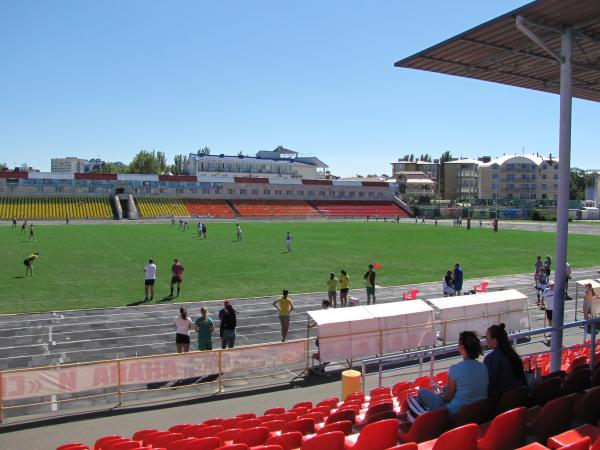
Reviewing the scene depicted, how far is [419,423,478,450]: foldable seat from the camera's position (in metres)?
4.21

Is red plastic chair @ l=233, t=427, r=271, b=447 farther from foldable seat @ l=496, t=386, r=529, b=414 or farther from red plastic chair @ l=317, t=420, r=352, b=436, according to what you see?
foldable seat @ l=496, t=386, r=529, b=414

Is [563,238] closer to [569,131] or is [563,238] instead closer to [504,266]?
[569,131]

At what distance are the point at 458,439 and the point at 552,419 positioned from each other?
138cm

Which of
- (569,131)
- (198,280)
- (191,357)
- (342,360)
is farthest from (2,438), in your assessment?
(198,280)

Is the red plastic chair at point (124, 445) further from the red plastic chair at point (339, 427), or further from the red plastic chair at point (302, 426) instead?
the red plastic chair at point (339, 427)

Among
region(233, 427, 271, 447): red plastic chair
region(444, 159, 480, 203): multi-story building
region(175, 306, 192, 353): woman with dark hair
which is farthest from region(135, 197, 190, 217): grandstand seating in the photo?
region(233, 427, 271, 447): red plastic chair

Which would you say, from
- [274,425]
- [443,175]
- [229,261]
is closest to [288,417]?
[274,425]

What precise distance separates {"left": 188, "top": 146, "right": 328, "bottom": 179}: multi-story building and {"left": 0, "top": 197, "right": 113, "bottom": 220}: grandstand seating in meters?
36.7

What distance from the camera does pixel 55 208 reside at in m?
74.0

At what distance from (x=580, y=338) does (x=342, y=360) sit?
23.2 feet

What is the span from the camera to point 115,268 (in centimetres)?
2764

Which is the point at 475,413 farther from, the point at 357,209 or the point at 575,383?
the point at 357,209

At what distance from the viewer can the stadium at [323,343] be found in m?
5.38

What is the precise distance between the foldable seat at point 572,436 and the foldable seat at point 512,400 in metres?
0.64
